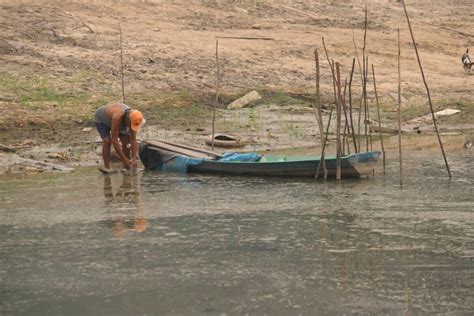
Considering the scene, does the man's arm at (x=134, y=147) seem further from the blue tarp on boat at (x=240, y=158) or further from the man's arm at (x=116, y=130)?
the blue tarp on boat at (x=240, y=158)

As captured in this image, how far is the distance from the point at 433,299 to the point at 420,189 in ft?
15.9

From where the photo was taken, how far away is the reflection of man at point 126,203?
9547 mm

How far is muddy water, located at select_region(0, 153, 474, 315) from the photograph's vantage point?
6941 mm

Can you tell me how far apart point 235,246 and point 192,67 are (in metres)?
10.3

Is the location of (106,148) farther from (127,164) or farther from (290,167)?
(290,167)

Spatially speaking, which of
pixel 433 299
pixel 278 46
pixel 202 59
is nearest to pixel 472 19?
pixel 278 46

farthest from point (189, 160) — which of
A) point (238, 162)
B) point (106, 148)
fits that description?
point (106, 148)

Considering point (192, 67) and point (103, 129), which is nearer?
point (103, 129)

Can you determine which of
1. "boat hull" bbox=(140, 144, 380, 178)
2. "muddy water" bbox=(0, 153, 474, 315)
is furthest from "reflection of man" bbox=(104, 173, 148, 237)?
"boat hull" bbox=(140, 144, 380, 178)

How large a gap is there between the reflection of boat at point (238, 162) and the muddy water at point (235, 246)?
188mm

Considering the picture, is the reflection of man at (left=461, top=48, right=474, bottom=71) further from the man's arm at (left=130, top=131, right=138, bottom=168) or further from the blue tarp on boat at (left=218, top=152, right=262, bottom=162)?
Result: the man's arm at (left=130, top=131, right=138, bottom=168)

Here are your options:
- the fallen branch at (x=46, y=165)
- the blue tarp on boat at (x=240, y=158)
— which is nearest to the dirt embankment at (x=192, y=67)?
the fallen branch at (x=46, y=165)

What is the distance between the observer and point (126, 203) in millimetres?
10961

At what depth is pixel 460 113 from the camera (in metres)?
18.4
